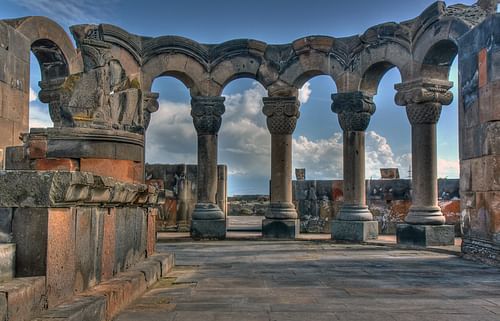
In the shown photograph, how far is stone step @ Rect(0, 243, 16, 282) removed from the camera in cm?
300

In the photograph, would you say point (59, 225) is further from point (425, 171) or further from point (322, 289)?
point (425, 171)

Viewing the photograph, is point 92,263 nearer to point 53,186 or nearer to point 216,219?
point 53,186

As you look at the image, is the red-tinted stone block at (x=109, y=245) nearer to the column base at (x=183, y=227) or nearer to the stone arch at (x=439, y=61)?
the stone arch at (x=439, y=61)

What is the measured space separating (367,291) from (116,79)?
469cm

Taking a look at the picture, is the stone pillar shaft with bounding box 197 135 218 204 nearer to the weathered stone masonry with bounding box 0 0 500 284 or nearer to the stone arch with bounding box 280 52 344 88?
the weathered stone masonry with bounding box 0 0 500 284

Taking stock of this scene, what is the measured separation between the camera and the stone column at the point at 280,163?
39.2ft

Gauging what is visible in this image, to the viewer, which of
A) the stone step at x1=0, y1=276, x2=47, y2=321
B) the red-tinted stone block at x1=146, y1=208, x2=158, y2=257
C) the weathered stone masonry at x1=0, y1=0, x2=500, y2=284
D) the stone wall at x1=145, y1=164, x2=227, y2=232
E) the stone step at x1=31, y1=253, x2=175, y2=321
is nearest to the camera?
the stone step at x1=0, y1=276, x2=47, y2=321

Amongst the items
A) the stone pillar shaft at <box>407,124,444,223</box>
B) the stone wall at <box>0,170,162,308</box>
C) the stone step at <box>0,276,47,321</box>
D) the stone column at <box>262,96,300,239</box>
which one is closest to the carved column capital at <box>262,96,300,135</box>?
the stone column at <box>262,96,300,239</box>

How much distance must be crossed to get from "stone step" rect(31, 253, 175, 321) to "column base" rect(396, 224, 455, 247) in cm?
591

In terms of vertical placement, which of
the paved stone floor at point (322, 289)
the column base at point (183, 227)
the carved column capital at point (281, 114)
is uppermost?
the carved column capital at point (281, 114)

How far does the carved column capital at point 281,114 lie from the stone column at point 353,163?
3.03 feet

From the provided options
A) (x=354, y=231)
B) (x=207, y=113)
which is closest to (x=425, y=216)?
(x=354, y=231)

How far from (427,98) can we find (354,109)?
170cm

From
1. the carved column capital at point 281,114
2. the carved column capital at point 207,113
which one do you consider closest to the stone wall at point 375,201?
the carved column capital at point 281,114
